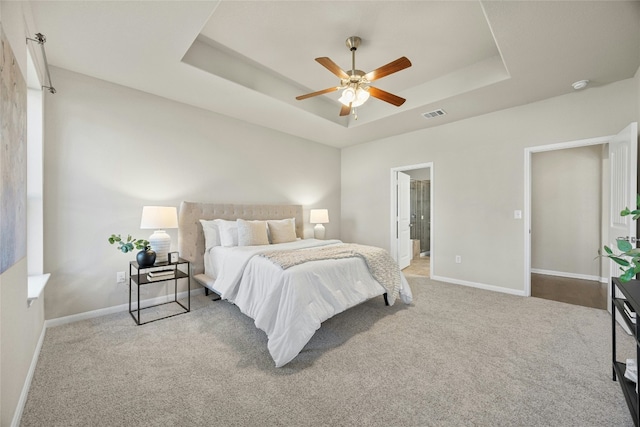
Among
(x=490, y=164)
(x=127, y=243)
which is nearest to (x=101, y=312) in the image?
(x=127, y=243)

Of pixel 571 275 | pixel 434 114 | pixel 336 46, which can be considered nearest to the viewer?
pixel 336 46

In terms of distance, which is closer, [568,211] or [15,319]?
[15,319]

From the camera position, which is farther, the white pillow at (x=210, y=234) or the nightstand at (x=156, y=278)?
the white pillow at (x=210, y=234)

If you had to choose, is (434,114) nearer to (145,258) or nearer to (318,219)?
(318,219)

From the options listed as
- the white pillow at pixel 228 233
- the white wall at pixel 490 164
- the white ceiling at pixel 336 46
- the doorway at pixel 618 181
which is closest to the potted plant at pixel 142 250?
the white pillow at pixel 228 233

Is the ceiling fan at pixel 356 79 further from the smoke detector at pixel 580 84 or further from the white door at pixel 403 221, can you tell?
the white door at pixel 403 221

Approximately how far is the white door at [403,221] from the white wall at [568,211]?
232cm

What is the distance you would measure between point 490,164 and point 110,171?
16.3 ft

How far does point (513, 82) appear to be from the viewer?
302 cm

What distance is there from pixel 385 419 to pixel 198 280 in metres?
2.75

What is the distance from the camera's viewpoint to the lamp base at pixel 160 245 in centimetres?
298

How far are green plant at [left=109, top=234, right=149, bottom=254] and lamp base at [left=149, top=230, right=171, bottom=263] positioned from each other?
0.08m

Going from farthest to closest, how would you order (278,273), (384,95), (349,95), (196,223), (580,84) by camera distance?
(196,223), (580,84), (384,95), (349,95), (278,273)

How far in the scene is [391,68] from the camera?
224 centimetres
